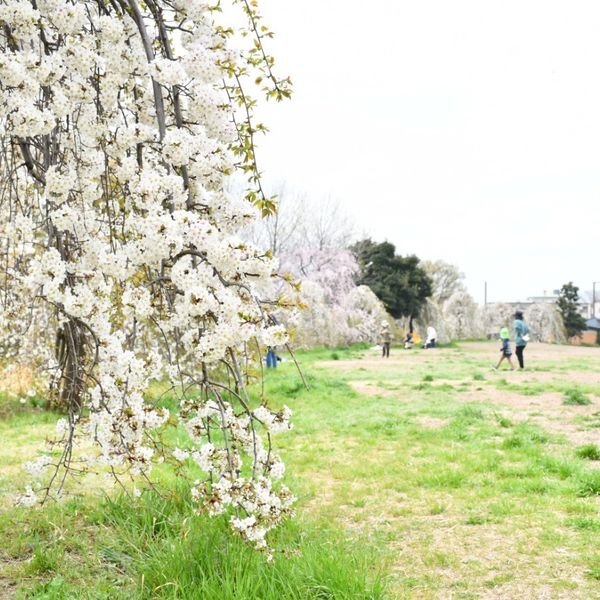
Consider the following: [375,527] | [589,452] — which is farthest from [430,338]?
[375,527]

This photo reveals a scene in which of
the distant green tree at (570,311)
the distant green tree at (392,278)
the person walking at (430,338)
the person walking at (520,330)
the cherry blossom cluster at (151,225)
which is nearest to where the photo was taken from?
the cherry blossom cluster at (151,225)

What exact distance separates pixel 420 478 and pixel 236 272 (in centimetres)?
357

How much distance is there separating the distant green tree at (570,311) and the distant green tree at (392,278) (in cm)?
1221

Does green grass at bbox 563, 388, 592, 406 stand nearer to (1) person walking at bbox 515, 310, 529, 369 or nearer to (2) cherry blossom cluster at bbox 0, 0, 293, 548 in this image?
(1) person walking at bbox 515, 310, 529, 369

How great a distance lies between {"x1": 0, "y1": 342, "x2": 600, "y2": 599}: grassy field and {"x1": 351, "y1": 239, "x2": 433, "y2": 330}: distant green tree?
79.4 feet

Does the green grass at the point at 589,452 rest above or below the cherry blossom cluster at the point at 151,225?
below

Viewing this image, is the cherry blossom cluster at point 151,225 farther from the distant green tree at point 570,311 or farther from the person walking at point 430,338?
the distant green tree at point 570,311

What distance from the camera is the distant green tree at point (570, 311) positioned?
1594 inches

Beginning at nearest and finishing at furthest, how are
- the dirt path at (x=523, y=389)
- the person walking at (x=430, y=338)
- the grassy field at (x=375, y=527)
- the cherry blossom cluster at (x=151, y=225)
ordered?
1. the cherry blossom cluster at (x=151, y=225)
2. the grassy field at (x=375, y=527)
3. the dirt path at (x=523, y=389)
4. the person walking at (x=430, y=338)

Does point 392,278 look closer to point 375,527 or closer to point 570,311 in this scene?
point 570,311

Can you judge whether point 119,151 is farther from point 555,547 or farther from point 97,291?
point 555,547

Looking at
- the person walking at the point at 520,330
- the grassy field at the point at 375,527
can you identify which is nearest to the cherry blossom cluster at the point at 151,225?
the grassy field at the point at 375,527

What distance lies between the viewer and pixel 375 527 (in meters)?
4.46

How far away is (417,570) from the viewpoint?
12.2ft
